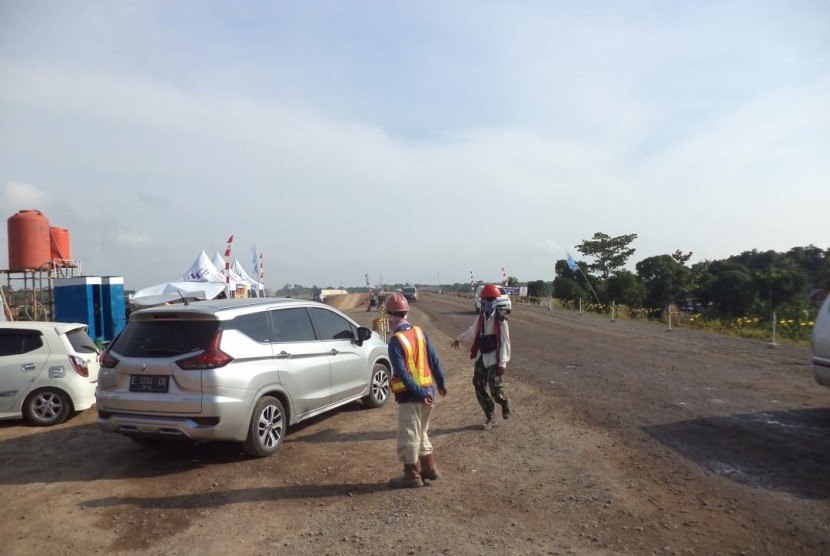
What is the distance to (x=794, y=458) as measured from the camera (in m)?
5.80

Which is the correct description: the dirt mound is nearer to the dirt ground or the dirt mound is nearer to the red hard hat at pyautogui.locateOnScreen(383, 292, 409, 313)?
the dirt ground

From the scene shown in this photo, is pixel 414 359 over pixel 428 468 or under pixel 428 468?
over

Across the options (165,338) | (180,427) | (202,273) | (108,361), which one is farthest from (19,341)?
(202,273)

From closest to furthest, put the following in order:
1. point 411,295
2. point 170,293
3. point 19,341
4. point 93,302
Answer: point 19,341, point 93,302, point 170,293, point 411,295

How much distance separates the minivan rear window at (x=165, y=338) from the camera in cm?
605

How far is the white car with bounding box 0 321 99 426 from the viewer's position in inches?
324

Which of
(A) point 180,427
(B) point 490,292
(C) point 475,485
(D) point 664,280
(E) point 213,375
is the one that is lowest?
(C) point 475,485

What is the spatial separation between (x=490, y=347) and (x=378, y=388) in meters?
2.35

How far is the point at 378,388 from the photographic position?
885cm

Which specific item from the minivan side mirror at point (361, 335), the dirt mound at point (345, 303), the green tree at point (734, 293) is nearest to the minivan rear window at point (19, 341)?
the minivan side mirror at point (361, 335)

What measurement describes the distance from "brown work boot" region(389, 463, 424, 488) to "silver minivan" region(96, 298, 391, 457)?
5.65 ft

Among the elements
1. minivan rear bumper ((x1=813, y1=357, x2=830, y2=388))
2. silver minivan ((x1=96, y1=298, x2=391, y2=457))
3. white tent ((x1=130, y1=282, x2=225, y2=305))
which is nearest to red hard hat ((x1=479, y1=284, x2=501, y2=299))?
silver minivan ((x1=96, y1=298, x2=391, y2=457))

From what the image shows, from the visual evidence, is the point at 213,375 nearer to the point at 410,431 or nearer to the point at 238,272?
the point at 410,431

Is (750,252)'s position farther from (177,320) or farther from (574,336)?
(177,320)
